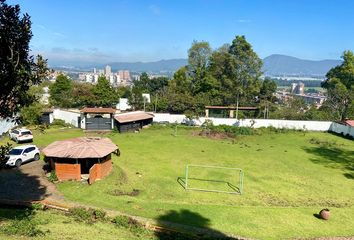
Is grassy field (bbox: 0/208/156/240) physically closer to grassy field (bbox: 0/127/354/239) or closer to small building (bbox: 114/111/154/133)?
grassy field (bbox: 0/127/354/239)

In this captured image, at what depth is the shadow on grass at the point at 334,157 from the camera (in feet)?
108

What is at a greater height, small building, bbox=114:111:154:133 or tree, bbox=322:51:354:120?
tree, bbox=322:51:354:120

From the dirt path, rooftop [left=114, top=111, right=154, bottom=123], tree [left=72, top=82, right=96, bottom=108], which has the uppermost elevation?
tree [left=72, top=82, right=96, bottom=108]

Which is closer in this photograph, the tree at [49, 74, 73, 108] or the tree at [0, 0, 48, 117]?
the tree at [0, 0, 48, 117]

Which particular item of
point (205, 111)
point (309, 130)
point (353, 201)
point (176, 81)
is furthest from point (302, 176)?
point (176, 81)

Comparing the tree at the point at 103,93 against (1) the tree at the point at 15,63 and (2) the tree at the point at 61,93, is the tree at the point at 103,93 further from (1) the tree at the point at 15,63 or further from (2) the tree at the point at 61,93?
(1) the tree at the point at 15,63

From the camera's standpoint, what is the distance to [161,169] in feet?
96.5

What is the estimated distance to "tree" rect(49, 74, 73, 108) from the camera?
6662cm

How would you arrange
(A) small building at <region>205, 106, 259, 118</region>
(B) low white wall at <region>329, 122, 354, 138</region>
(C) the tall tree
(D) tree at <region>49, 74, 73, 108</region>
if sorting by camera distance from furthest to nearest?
(D) tree at <region>49, 74, 73, 108</region>
(A) small building at <region>205, 106, 259, 118</region>
(C) the tall tree
(B) low white wall at <region>329, 122, 354, 138</region>

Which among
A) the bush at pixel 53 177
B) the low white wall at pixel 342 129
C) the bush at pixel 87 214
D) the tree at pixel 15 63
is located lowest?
the bush at pixel 53 177

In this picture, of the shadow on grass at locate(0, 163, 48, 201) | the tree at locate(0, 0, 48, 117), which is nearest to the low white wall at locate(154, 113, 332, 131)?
the shadow on grass at locate(0, 163, 48, 201)

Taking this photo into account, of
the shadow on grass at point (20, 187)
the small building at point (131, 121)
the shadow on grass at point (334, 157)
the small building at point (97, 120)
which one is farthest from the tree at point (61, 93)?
the shadow on grass at point (334, 157)

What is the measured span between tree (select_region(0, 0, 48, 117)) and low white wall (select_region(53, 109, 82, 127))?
4006 cm

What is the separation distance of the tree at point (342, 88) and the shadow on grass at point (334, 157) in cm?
2351
